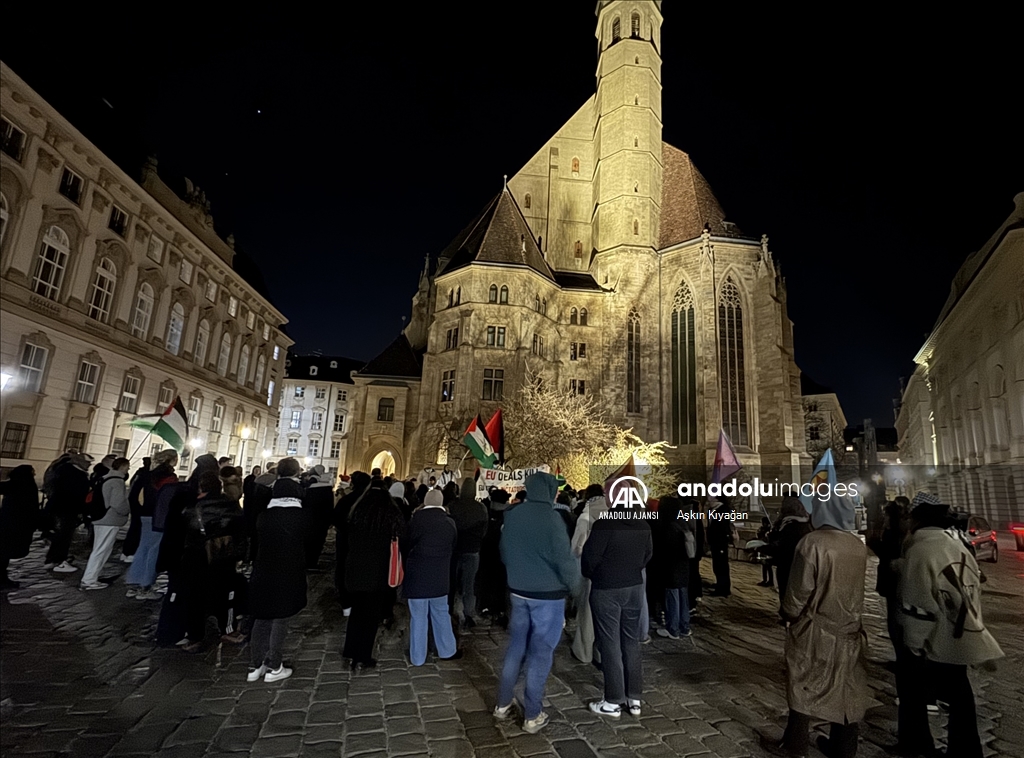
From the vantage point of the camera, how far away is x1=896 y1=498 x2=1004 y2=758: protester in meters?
3.44

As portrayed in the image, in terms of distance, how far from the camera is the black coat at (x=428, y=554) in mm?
5258

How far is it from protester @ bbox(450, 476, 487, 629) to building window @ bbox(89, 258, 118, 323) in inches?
178

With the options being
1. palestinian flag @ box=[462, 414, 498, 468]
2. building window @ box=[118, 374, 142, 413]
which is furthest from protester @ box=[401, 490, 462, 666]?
palestinian flag @ box=[462, 414, 498, 468]

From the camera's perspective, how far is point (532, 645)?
13.3 ft

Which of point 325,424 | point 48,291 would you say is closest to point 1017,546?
point 48,291

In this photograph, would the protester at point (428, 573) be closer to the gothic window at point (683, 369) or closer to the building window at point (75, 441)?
the building window at point (75, 441)

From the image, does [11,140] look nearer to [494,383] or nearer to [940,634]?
[940,634]

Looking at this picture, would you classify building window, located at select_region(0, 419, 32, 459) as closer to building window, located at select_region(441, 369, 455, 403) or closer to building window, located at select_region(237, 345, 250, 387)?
building window, located at select_region(237, 345, 250, 387)

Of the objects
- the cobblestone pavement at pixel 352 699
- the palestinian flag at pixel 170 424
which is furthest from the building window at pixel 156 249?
the cobblestone pavement at pixel 352 699

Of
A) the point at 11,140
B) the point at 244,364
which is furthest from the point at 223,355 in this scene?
the point at 11,140

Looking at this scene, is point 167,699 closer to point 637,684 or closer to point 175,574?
point 175,574

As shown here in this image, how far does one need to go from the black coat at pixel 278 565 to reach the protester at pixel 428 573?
3.70 ft

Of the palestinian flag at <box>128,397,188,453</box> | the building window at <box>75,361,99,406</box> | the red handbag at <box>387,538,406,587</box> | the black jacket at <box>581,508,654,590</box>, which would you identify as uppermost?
the building window at <box>75,361,99,406</box>

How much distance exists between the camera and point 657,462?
27.7 metres
